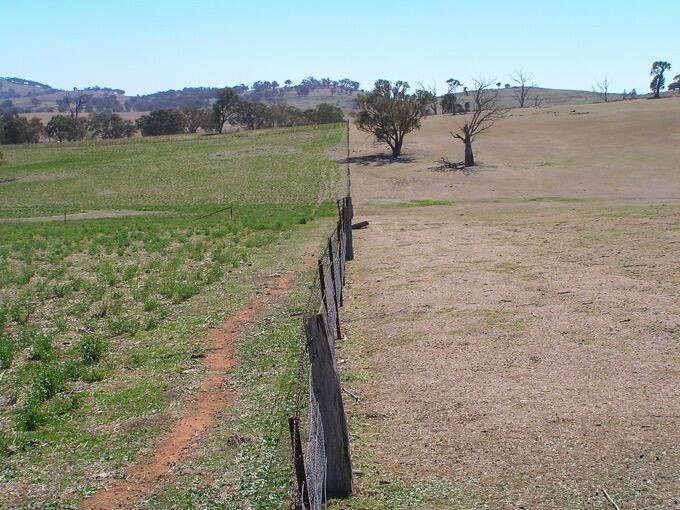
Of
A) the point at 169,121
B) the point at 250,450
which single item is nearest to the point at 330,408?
the point at 250,450

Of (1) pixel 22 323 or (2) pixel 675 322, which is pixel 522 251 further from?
(1) pixel 22 323

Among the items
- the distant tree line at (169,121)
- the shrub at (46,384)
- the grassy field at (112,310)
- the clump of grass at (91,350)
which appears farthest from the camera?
the distant tree line at (169,121)

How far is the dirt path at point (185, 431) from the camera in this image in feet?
25.8

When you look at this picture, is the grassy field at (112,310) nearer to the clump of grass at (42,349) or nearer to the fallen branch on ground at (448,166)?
the clump of grass at (42,349)

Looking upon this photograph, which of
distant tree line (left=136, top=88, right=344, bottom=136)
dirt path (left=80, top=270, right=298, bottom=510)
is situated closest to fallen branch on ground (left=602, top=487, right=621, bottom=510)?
dirt path (left=80, top=270, right=298, bottom=510)

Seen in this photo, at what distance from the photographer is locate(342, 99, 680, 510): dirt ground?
328 inches

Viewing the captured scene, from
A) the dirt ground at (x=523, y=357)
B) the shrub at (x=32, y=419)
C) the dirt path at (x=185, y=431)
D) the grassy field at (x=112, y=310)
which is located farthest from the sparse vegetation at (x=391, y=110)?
the shrub at (x=32, y=419)

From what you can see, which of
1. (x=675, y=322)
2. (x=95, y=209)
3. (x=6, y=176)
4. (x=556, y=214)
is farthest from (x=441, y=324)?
(x=6, y=176)

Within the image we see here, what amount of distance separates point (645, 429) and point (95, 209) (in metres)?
43.7

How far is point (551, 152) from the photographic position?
6675 cm

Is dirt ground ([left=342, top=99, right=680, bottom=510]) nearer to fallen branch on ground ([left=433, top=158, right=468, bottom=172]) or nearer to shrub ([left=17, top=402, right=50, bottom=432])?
shrub ([left=17, top=402, right=50, bottom=432])

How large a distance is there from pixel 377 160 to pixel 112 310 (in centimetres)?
5105

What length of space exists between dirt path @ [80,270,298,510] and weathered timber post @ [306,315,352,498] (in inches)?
77.1

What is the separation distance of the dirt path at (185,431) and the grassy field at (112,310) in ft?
0.72
